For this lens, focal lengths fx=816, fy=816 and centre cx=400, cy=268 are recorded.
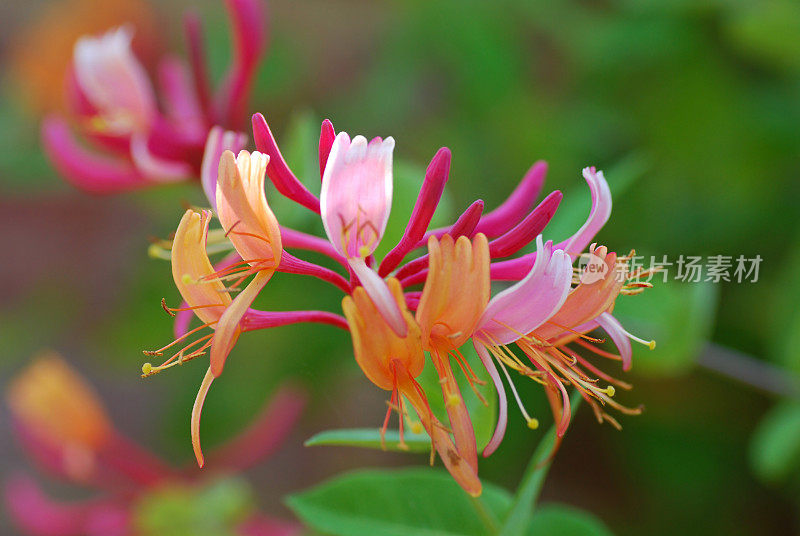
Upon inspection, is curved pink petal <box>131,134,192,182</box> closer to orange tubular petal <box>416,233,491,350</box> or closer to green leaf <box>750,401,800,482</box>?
orange tubular petal <box>416,233,491,350</box>

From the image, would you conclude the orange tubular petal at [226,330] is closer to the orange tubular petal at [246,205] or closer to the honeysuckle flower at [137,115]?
the orange tubular petal at [246,205]

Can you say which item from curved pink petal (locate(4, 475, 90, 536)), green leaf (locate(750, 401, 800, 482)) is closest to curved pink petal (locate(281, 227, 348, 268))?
green leaf (locate(750, 401, 800, 482))

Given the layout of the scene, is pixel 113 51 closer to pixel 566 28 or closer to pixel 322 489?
pixel 322 489

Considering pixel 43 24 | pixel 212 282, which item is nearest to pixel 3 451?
pixel 43 24

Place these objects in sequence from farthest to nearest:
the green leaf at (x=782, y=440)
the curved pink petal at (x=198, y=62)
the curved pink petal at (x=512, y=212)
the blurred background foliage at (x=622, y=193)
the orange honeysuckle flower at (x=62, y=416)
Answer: the blurred background foliage at (x=622, y=193)
the orange honeysuckle flower at (x=62, y=416)
the green leaf at (x=782, y=440)
the curved pink petal at (x=198, y=62)
the curved pink petal at (x=512, y=212)

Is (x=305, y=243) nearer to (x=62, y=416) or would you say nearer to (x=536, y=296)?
(x=536, y=296)

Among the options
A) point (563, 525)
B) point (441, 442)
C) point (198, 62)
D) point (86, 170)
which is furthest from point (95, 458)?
point (441, 442)

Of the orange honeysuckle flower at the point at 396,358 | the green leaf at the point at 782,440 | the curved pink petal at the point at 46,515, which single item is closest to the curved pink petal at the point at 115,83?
the orange honeysuckle flower at the point at 396,358
